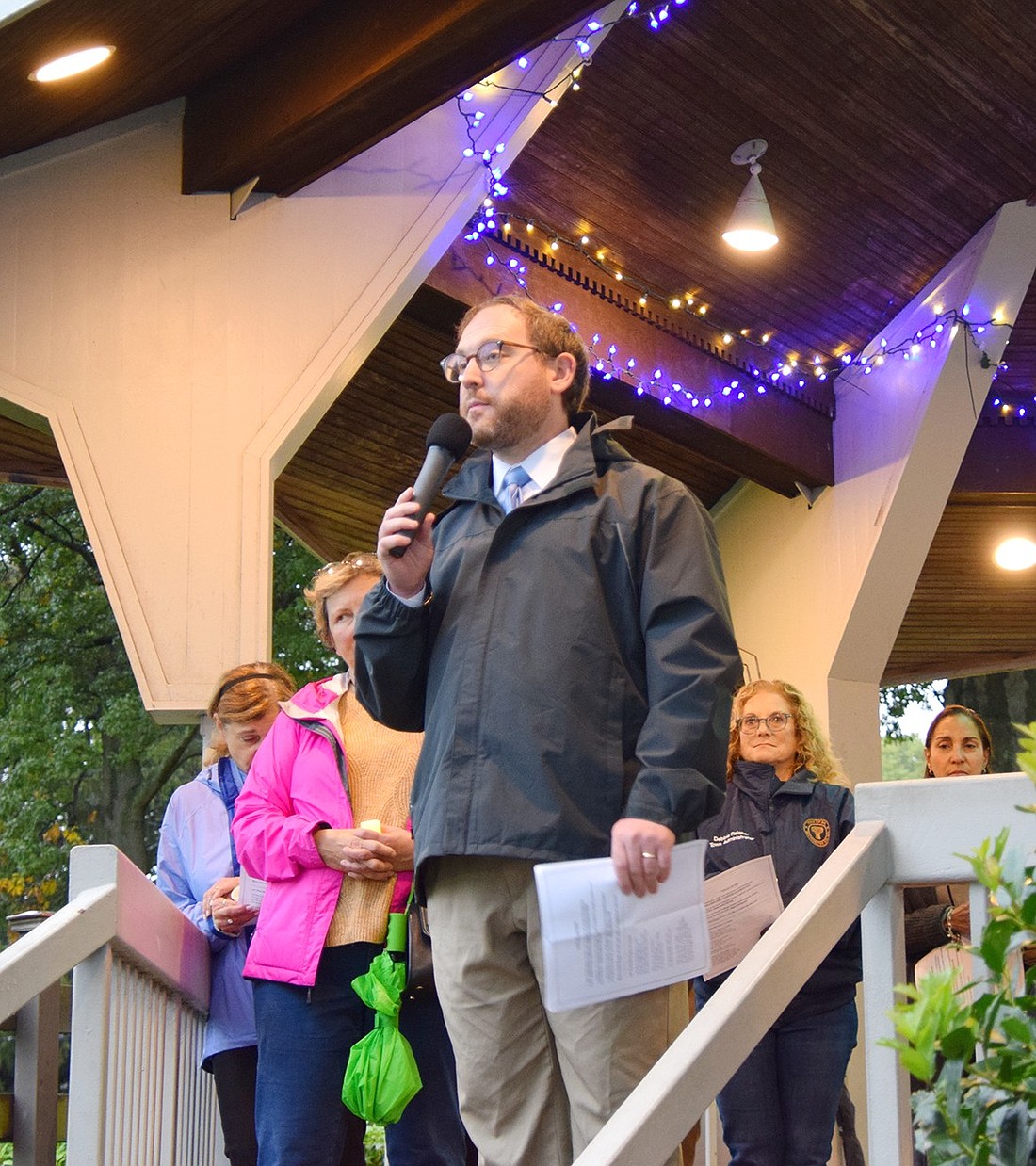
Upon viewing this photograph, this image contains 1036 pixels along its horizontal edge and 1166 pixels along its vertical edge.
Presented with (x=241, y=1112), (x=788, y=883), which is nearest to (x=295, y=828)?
(x=241, y=1112)

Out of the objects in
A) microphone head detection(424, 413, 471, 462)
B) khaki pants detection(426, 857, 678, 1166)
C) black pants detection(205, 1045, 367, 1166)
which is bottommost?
black pants detection(205, 1045, 367, 1166)

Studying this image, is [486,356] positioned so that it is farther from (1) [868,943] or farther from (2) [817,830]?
(2) [817,830]

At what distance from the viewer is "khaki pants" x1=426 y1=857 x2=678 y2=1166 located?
211 cm

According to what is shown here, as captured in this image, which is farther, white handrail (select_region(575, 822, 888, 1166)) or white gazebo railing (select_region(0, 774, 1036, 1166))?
white gazebo railing (select_region(0, 774, 1036, 1166))

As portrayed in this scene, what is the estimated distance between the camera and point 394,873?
2.86 meters

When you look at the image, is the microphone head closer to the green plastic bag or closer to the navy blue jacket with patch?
the green plastic bag

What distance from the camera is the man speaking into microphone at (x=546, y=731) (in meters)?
2.07

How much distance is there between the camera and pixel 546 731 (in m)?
2.11

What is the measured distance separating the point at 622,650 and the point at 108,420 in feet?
9.83

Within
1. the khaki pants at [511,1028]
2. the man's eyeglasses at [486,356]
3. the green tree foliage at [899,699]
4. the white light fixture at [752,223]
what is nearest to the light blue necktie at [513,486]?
the man's eyeglasses at [486,356]

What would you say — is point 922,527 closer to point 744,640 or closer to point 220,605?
point 744,640

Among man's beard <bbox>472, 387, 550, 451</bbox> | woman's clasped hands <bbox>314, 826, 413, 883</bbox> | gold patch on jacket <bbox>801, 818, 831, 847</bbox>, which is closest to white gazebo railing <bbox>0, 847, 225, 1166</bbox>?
woman's clasped hands <bbox>314, 826, 413, 883</bbox>

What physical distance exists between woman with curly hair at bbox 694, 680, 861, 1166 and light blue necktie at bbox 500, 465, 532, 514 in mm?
812

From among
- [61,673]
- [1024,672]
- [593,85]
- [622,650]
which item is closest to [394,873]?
[622,650]
